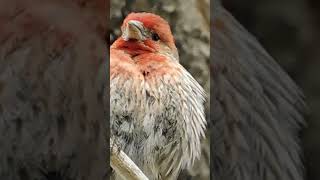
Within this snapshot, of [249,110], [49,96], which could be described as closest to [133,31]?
[49,96]

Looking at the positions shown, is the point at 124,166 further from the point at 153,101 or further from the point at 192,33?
the point at 192,33

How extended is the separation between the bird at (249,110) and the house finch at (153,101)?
84mm

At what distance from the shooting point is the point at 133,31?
1.90 metres

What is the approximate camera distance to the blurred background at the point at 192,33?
1.93 m

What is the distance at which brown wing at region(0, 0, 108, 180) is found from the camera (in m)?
1.87

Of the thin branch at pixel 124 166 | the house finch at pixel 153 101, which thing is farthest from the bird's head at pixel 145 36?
the thin branch at pixel 124 166

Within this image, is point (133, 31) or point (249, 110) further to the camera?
point (249, 110)

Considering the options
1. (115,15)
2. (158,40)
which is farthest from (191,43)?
(115,15)

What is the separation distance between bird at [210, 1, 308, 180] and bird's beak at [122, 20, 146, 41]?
9.2 inches

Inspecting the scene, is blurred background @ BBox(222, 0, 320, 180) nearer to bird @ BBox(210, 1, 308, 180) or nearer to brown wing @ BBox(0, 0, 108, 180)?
bird @ BBox(210, 1, 308, 180)

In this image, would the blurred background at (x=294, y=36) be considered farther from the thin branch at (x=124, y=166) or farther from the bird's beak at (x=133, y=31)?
the thin branch at (x=124, y=166)

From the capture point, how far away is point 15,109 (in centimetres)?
187

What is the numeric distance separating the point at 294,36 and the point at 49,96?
789 mm

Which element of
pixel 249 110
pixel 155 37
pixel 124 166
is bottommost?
pixel 124 166
